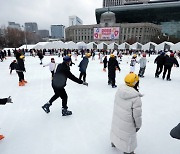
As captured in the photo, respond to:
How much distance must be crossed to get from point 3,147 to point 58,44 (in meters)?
26.8

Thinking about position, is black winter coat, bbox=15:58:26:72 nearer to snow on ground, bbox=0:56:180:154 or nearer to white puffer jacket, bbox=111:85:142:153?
snow on ground, bbox=0:56:180:154

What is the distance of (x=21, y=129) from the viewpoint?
10.8ft

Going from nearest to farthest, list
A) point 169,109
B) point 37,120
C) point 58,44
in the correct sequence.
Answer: point 37,120
point 169,109
point 58,44

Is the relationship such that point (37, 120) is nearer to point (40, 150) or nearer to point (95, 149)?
point (40, 150)

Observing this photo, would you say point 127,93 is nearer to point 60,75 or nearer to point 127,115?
point 127,115

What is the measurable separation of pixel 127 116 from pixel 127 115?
15mm

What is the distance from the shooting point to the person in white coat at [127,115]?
6.60ft

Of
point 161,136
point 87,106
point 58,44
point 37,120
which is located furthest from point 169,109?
point 58,44

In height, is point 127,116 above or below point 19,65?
below

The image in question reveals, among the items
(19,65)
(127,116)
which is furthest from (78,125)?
(19,65)

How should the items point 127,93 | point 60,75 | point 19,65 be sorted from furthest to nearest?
point 19,65 < point 60,75 < point 127,93

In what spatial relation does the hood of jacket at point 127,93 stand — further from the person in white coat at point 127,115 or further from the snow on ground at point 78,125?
the snow on ground at point 78,125

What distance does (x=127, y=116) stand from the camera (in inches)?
81.8

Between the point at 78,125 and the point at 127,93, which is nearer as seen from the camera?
the point at 127,93
